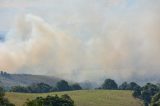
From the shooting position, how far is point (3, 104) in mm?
185750

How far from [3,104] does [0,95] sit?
4.19 metres

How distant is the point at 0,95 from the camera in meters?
184

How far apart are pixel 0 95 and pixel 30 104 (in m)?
15.9

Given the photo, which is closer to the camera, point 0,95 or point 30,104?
point 0,95

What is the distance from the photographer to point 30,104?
195375 millimetres

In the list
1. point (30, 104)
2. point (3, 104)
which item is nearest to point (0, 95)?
point (3, 104)

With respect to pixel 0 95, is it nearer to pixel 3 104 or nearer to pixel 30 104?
pixel 3 104

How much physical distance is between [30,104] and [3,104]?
13.1 metres
